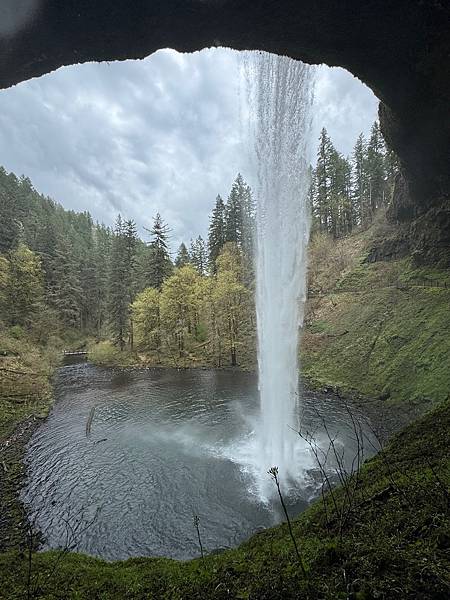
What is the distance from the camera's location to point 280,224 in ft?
43.9

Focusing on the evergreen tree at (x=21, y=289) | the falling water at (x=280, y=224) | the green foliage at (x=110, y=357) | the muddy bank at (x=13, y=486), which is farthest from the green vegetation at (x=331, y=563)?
the evergreen tree at (x=21, y=289)

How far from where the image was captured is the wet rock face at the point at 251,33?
7336 mm

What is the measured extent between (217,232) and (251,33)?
3205cm

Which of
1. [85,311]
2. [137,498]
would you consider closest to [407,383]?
[137,498]

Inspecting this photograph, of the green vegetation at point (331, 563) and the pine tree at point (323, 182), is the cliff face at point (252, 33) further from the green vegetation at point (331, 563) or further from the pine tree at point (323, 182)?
the pine tree at point (323, 182)

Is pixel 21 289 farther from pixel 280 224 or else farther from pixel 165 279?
pixel 280 224

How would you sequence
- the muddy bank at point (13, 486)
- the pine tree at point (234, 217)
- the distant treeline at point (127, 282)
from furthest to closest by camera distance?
the pine tree at point (234, 217) → the distant treeline at point (127, 282) → the muddy bank at point (13, 486)

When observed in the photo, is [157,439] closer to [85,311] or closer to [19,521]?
[19,521]

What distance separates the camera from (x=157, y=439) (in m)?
12.6

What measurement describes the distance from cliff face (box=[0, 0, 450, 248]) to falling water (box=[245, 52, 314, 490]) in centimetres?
368

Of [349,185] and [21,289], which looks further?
[349,185]

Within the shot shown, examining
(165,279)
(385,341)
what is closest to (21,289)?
(165,279)

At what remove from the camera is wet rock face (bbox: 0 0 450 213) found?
7.34 metres

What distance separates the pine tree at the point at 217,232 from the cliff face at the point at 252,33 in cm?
3031
